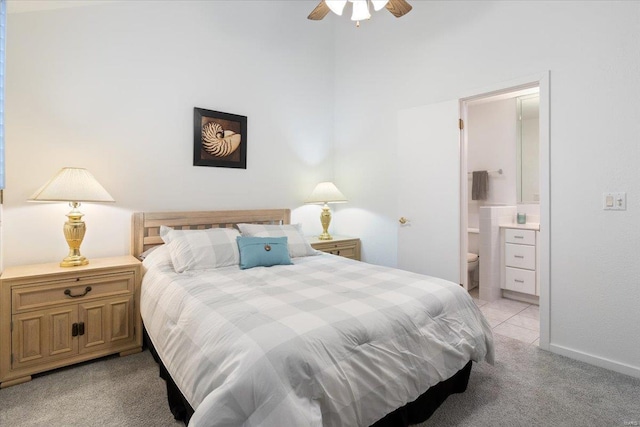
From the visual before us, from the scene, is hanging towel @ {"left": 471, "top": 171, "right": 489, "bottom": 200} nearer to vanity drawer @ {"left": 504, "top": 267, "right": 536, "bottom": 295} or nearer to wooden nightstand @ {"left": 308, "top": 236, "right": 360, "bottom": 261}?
vanity drawer @ {"left": 504, "top": 267, "right": 536, "bottom": 295}

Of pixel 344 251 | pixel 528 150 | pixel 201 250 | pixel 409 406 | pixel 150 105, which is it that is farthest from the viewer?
pixel 528 150

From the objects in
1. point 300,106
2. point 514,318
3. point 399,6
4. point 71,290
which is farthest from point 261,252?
point 514,318

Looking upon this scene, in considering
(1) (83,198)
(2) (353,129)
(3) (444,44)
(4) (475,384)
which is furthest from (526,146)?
(1) (83,198)

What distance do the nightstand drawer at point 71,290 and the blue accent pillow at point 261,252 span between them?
822 millimetres

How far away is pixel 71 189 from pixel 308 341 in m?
2.03

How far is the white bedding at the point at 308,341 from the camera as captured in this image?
1.18m

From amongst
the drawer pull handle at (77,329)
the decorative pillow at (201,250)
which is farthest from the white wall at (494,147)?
the drawer pull handle at (77,329)

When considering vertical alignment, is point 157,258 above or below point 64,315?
above

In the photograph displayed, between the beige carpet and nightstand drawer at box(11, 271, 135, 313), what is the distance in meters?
0.48

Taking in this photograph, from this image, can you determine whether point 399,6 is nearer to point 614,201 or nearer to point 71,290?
point 614,201

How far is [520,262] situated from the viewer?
3756mm

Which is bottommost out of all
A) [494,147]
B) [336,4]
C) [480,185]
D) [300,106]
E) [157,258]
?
[157,258]

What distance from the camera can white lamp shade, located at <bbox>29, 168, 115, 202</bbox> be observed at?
7.30ft

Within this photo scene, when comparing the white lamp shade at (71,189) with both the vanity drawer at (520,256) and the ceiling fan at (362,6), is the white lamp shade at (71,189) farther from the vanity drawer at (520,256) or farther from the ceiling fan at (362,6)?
the vanity drawer at (520,256)
